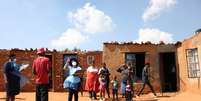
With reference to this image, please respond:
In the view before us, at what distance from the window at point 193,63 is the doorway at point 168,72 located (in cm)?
247

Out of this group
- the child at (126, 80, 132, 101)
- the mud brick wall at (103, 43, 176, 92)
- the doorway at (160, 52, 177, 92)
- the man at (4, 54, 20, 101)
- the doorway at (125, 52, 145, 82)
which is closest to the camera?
the man at (4, 54, 20, 101)

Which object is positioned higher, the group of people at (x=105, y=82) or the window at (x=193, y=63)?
the window at (x=193, y=63)

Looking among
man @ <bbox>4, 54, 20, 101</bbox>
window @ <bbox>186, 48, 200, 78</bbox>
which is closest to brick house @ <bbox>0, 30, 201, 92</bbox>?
window @ <bbox>186, 48, 200, 78</bbox>

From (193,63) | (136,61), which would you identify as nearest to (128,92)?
(193,63)

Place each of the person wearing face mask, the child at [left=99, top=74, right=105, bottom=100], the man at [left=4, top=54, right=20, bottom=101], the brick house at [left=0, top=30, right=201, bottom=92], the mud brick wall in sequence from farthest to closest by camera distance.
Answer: the mud brick wall < the brick house at [left=0, top=30, right=201, bottom=92] < the child at [left=99, top=74, right=105, bottom=100] < the man at [left=4, top=54, right=20, bottom=101] < the person wearing face mask

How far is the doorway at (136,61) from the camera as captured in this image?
21.4 m

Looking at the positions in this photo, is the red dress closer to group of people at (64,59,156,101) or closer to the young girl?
group of people at (64,59,156,101)

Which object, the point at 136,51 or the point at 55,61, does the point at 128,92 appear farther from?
the point at 55,61

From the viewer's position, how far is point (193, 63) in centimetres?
1883

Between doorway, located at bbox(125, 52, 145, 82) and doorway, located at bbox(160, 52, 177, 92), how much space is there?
117cm

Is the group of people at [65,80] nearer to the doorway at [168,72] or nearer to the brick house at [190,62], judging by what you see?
the brick house at [190,62]

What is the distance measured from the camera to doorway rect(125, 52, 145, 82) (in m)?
21.4

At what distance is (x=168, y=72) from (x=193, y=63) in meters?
4.05

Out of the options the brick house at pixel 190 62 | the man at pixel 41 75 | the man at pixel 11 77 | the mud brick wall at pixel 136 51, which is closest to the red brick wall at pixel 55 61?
the mud brick wall at pixel 136 51
